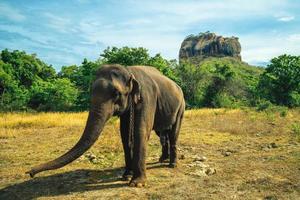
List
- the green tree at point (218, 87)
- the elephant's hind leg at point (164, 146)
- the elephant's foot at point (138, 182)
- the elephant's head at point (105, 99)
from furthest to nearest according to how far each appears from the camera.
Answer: the green tree at point (218, 87), the elephant's hind leg at point (164, 146), the elephant's foot at point (138, 182), the elephant's head at point (105, 99)

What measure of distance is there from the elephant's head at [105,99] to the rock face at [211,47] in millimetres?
135041

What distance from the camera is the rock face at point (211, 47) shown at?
490ft

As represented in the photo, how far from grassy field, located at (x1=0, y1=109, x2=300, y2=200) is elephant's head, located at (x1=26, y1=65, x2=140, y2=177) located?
1.35m

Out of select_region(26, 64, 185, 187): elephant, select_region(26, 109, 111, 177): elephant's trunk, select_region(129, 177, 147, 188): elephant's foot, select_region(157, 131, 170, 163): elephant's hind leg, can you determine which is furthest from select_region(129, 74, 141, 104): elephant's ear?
select_region(157, 131, 170, 163): elephant's hind leg

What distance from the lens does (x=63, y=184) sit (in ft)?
30.5

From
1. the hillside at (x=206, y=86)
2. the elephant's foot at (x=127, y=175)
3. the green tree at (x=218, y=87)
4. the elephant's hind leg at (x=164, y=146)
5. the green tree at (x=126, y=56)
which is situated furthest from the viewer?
the hillside at (x=206, y=86)

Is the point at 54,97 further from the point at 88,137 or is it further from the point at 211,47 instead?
the point at 211,47

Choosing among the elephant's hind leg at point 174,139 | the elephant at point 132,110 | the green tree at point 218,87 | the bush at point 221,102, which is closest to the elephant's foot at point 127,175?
the elephant at point 132,110

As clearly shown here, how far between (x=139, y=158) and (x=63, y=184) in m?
1.83

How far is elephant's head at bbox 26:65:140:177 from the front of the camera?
757cm

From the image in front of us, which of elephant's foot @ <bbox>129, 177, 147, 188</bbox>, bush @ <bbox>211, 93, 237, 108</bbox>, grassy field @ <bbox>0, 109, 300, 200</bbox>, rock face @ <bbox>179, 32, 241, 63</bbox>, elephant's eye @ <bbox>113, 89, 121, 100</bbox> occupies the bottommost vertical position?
bush @ <bbox>211, 93, 237, 108</bbox>

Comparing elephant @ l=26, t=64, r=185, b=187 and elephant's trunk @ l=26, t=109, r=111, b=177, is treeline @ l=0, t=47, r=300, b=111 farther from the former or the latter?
elephant's trunk @ l=26, t=109, r=111, b=177

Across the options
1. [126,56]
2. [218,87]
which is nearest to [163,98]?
[126,56]

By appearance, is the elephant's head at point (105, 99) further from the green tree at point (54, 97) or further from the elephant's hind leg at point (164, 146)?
the green tree at point (54, 97)
